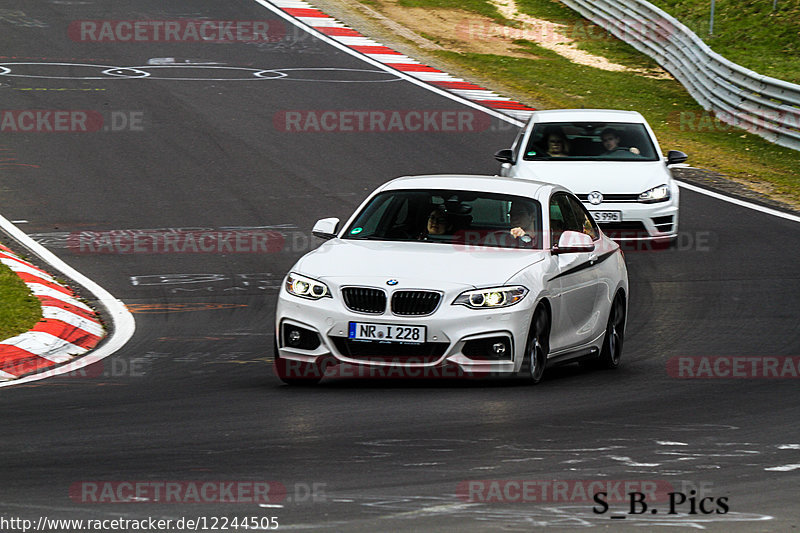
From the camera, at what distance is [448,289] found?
30.3 feet

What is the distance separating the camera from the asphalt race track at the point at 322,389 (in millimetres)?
6457

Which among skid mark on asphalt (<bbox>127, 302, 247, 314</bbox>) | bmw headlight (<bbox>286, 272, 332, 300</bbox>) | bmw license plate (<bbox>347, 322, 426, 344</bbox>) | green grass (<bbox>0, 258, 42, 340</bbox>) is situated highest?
bmw headlight (<bbox>286, 272, 332, 300</bbox>)

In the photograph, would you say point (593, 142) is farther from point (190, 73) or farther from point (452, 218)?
point (190, 73)

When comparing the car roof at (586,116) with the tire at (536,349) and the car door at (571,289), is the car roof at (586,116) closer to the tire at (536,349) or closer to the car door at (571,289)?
the car door at (571,289)

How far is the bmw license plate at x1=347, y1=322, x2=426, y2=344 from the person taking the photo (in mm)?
9156

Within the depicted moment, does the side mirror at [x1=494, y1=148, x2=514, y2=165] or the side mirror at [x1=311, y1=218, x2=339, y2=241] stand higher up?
the side mirror at [x1=311, y1=218, x2=339, y2=241]

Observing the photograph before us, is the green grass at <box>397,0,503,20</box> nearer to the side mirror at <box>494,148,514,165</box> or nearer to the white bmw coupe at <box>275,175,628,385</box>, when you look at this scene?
the side mirror at <box>494,148,514,165</box>

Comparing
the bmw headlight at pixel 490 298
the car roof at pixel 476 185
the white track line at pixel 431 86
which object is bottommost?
the white track line at pixel 431 86

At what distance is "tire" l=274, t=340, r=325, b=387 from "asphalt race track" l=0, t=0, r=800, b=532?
0.13 metres

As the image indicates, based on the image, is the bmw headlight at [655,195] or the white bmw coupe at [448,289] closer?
the white bmw coupe at [448,289]

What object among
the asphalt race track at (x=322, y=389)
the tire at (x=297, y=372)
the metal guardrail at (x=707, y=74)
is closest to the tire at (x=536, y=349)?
the asphalt race track at (x=322, y=389)

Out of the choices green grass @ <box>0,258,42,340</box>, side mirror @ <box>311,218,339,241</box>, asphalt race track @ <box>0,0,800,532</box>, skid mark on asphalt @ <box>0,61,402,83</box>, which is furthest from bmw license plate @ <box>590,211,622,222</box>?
skid mark on asphalt @ <box>0,61,402,83</box>

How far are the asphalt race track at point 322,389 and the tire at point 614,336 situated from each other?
249mm

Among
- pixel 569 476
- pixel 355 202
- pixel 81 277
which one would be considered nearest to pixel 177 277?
pixel 81 277
